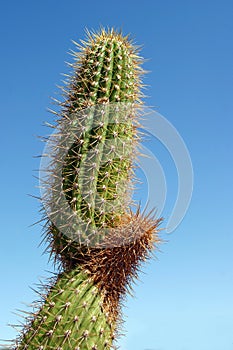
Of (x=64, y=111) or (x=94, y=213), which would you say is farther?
(x=64, y=111)

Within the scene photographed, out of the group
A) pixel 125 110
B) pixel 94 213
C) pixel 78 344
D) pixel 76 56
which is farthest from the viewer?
pixel 76 56

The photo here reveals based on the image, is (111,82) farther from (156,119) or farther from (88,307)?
(88,307)

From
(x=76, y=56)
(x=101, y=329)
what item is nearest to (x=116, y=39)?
(x=76, y=56)

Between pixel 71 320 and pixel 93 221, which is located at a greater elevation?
pixel 93 221

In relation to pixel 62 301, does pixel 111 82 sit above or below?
above

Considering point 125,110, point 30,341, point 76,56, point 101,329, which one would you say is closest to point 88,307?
point 101,329

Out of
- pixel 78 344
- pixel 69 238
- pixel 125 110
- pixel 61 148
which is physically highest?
pixel 125 110

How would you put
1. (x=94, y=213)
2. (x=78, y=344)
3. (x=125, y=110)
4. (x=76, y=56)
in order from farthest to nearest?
(x=76, y=56)
(x=125, y=110)
(x=94, y=213)
(x=78, y=344)
